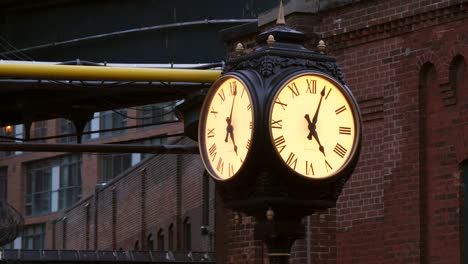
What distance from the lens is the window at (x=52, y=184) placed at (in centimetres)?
7656

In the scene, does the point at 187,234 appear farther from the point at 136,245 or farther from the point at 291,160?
the point at 291,160

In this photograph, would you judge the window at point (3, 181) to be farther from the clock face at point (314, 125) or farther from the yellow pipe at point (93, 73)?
the clock face at point (314, 125)

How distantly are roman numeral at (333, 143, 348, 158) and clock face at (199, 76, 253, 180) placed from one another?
51 centimetres

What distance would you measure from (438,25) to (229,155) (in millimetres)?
9629

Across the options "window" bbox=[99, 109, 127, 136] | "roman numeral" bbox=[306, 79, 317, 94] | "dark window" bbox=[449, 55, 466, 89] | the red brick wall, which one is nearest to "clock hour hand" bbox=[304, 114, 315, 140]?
A: "roman numeral" bbox=[306, 79, 317, 94]

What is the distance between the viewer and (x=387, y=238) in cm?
1819

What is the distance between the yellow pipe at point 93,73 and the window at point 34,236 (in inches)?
2305

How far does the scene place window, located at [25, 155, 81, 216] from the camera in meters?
76.6

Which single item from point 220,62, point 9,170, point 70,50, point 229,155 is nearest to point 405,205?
point 220,62

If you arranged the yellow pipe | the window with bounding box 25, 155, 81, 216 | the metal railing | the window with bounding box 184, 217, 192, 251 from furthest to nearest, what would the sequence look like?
the window with bounding box 25, 155, 81, 216 → the window with bounding box 184, 217, 192, 251 → the metal railing → the yellow pipe

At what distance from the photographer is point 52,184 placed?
78188mm

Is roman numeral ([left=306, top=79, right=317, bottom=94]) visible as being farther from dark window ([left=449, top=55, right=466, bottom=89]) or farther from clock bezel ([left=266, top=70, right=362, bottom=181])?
dark window ([left=449, top=55, right=466, bottom=89])

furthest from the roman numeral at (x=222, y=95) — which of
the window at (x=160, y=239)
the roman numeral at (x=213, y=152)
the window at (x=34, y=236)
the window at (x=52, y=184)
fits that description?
the window at (x=34, y=236)

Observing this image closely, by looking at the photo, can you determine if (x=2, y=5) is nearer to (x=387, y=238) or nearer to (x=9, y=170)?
(x=387, y=238)
